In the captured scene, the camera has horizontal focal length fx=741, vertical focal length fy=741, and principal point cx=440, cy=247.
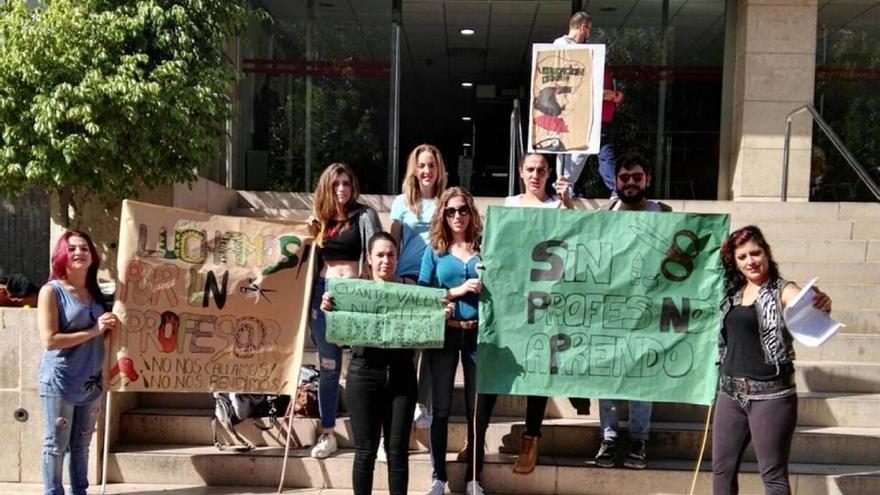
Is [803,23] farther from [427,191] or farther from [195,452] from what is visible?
[195,452]

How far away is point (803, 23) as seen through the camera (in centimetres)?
1087

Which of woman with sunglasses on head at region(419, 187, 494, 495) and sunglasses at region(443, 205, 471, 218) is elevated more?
sunglasses at region(443, 205, 471, 218)

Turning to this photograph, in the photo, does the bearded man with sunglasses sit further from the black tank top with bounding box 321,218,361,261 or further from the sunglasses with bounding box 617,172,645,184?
the black tank top with bounding box 321,218,361,261

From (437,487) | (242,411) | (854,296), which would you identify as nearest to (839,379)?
(854,296)

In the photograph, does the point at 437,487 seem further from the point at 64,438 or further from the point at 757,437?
the point at 64,438

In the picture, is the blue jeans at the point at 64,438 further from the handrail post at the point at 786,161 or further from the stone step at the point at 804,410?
the handrail post at the point at 786,161

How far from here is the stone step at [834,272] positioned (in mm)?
7277

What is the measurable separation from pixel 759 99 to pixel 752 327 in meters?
8.25

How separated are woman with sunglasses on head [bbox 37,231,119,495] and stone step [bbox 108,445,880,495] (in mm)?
745

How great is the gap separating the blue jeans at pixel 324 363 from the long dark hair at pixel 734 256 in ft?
8.11

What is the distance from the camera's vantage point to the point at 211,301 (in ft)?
15.9

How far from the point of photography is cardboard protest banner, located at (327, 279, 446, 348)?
4242 millimetres

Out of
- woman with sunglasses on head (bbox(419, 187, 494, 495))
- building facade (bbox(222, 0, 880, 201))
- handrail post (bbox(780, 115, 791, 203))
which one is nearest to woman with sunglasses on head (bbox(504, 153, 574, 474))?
woman with sunglasses on head (bbox(419, 187, 494, 495))

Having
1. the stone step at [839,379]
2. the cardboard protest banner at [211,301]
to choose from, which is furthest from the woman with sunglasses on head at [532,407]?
the stone step at [839,379]
